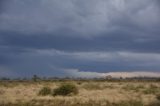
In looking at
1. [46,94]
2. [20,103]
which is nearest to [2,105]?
[20,103]

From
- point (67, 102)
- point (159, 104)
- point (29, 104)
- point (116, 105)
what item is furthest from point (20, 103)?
point (159, 104)

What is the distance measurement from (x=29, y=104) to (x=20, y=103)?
1.32 metres

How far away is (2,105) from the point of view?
4291 cm

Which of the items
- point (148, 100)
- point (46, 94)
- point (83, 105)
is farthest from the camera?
point (46, 94)

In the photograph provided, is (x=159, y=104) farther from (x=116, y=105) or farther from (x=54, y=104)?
(x=54, y=104)

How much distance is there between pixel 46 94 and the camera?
2288 inches

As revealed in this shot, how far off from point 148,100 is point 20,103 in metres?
14.1

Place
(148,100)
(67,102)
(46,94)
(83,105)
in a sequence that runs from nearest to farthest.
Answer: (83,105), (67,102), (148,100), (46,94)

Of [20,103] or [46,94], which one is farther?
[46,94]

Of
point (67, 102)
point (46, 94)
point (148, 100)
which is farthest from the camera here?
point (46, 94)

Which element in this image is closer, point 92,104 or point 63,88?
point 92,104

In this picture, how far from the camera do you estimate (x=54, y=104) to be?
43.4 m

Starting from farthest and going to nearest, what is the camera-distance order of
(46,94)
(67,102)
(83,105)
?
(46,94), (67,102), (83,105)

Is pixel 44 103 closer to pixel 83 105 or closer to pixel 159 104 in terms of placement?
pixel 83 105
